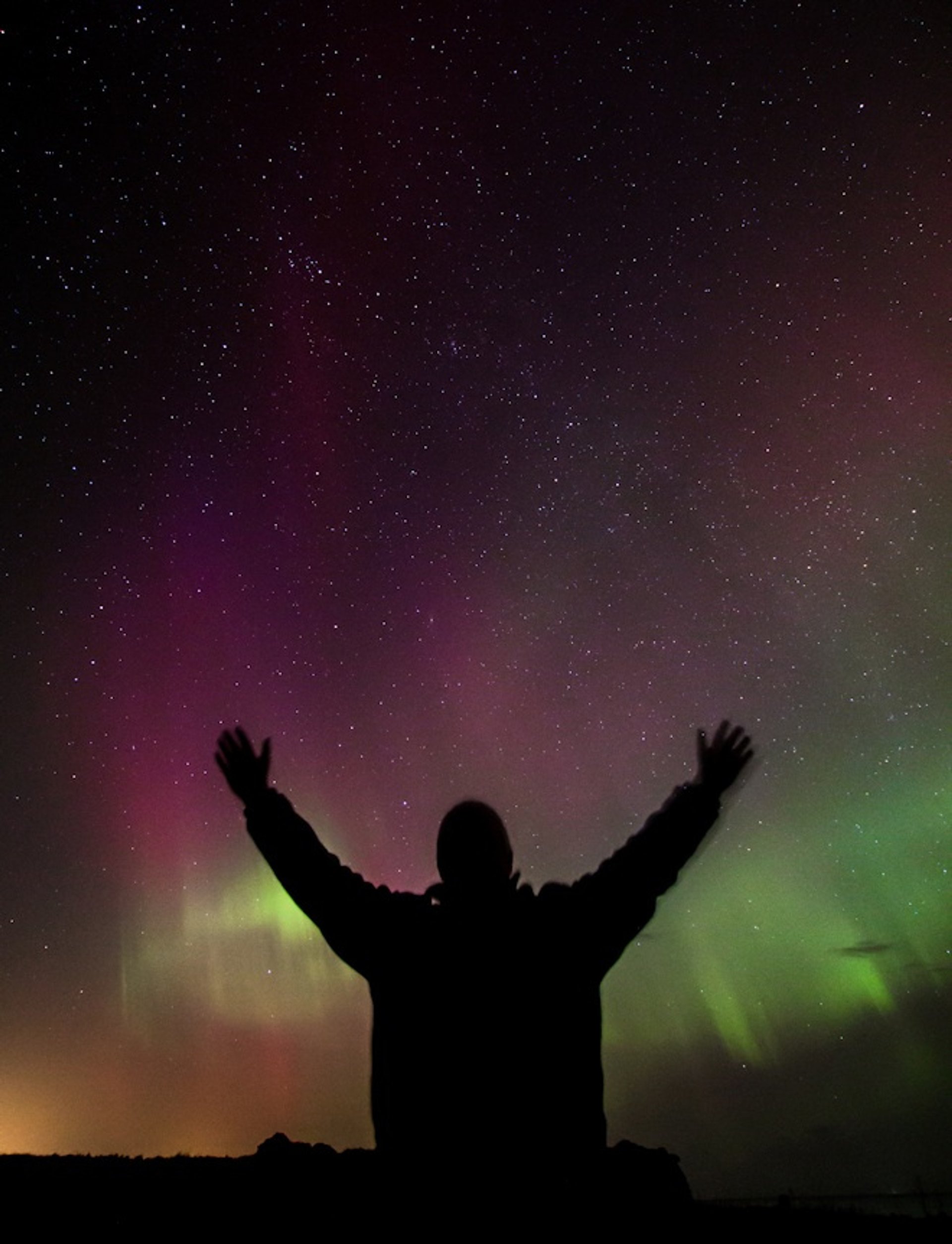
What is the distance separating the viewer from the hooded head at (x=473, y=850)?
188 cm

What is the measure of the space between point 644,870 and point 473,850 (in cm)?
41

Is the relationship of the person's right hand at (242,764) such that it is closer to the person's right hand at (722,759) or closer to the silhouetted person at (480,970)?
the silhouetted person at (480,970)

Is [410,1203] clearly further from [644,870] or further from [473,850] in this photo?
[644,870]

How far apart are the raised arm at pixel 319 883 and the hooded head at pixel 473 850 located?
0.53ft

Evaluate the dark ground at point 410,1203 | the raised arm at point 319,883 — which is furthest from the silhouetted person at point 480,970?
the dark ground at point 410,1203

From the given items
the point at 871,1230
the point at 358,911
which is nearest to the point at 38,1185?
the point at 358,911

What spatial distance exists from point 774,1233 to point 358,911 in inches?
39.6

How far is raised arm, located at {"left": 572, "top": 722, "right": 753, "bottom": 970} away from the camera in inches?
71.7

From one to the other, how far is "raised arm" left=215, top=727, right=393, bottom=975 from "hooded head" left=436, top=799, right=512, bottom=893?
0.16m

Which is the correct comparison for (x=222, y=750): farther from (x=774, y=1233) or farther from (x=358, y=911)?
(x=774, y=1233)

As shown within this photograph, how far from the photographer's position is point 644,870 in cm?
191

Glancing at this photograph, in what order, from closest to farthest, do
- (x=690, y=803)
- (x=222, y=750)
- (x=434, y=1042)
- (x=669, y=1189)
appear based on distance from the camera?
1. (x=669, y=1189)
2. (x=434, y=1042)
3. (x=690, y=803)
4. (x=222, y=750)

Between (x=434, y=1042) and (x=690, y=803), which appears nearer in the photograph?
(x=434, y=1042)

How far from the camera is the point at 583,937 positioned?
1.80 meters
